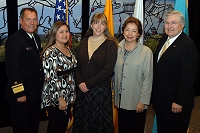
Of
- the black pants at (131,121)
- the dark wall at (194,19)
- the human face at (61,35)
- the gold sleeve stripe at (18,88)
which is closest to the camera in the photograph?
the gold sleeve stripe at (18,88)

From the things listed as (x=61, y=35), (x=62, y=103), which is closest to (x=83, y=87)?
(x=62, y=103)

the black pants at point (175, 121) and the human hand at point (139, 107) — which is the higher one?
the human hand at point (139, 107)

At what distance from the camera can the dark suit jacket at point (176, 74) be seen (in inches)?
80.3

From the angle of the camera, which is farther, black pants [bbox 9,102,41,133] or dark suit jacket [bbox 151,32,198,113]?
black pants [bbox 9,102,41,133]

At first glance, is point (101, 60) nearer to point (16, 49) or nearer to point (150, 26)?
point (16, 49)

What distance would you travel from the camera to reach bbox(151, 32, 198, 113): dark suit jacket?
2039mm

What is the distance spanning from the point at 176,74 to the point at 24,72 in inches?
53.6

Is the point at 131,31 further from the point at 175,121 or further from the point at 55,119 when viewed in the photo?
the point at 55,119

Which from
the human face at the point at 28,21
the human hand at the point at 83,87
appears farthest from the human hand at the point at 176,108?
the human face at the point at 28,21

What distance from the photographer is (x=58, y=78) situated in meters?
2.20

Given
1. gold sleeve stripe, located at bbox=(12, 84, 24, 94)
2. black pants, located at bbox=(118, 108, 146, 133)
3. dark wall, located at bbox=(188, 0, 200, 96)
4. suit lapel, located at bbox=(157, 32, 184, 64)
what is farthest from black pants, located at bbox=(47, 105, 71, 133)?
dark wall, located at bbox=(188, 0, 200, 96)

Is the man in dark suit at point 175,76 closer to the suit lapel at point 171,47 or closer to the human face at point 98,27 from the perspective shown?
the suit lapel at point 171,47

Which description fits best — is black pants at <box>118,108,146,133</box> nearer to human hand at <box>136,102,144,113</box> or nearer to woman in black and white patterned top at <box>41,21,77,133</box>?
human hand at <box>136,102,144,113</box>

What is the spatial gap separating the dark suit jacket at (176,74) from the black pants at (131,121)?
0.76ft
